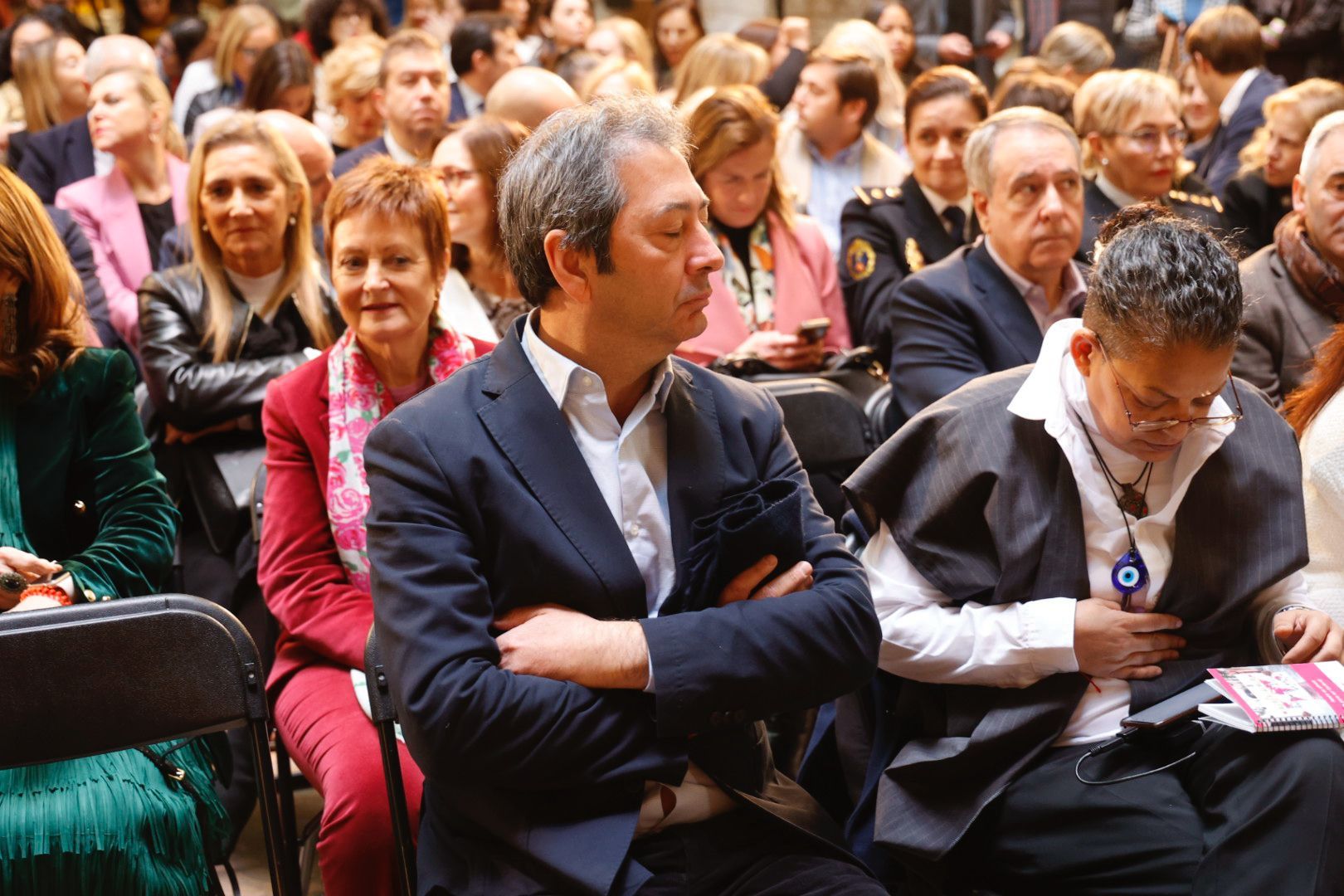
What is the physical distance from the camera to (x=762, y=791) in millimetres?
1949

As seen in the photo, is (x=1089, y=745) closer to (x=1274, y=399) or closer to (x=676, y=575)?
(x=676, y=575)

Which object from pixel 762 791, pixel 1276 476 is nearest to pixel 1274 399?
pixel 1276 476

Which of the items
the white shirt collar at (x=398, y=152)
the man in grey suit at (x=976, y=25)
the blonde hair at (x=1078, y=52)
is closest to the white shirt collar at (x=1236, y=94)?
the blonde hair at (x=1078, y=52)

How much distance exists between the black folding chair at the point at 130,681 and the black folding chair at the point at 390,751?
170 mm

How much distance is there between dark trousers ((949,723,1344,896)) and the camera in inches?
73.5

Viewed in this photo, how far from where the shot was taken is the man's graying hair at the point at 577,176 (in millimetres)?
1854

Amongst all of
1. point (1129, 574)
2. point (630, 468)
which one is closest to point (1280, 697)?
point (1129, 574)

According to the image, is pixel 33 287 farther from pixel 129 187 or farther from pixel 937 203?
pixel 937 203

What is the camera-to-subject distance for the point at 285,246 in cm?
347

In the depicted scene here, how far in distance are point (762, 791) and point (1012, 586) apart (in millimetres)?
534

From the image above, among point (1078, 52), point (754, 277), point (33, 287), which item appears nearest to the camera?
point (33, 287)

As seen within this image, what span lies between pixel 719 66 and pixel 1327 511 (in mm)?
Answer: 4057

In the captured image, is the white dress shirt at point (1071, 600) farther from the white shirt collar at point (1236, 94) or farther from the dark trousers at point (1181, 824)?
the white shirt collar at point (1236, 94)

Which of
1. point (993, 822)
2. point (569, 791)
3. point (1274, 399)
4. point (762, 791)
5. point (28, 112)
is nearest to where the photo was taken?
point (569, 791)
